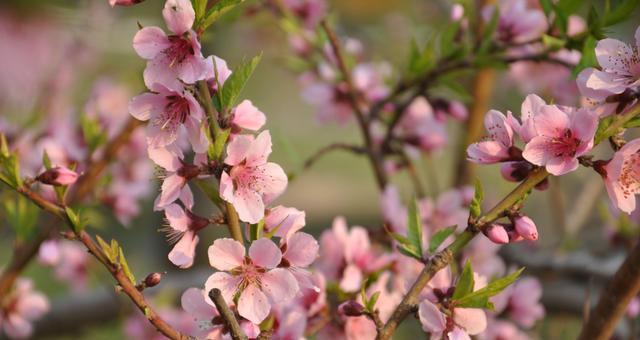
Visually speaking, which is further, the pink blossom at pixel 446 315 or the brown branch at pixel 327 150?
the brown branch at pixel 327 150

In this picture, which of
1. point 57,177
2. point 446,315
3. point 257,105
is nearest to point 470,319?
point 446,315

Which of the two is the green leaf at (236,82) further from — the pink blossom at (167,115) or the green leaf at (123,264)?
the green leaf at (123,264)

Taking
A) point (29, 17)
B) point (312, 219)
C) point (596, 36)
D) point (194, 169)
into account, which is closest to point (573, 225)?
point (596, 36)

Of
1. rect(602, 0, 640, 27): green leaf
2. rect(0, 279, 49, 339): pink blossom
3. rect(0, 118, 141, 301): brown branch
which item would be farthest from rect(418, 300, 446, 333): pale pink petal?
rect(0, 279, 49, 339): pink blossom

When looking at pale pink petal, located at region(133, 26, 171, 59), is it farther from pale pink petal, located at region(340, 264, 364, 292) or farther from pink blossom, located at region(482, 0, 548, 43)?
pink blossom, located at region(482, 0, 548, 43)

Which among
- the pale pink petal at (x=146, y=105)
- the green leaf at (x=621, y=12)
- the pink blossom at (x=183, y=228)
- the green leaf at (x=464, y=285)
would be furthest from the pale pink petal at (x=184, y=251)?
the green leaf at (x=621, y=12)

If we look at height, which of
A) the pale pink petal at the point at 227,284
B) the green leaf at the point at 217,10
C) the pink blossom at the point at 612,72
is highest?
the green leaf at the point at 217,10

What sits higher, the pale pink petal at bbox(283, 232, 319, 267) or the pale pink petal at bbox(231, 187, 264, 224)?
the pale pink petal at bbox(231, 187, 264, 224)
